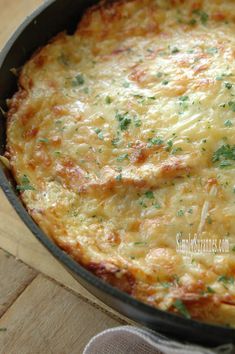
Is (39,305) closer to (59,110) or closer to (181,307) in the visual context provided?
(181,307)

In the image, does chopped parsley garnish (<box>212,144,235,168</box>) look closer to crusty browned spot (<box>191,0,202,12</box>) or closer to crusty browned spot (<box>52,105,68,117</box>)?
crusty browned spot (<box>52,105,68,117</box>)

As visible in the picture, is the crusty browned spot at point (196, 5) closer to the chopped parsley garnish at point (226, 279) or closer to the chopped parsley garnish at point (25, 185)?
the chopped parsley garnish at point (25, 185)

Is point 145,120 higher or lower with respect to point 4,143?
lower

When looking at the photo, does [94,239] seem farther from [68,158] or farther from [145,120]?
[145,120]

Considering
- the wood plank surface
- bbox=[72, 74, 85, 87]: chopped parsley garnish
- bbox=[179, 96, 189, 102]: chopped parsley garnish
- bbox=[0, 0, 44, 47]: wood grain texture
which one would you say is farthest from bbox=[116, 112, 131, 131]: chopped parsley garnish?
bbox=[0, 0, 44, 47]: wood grain texture

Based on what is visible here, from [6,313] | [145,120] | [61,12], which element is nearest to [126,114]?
[145,120]

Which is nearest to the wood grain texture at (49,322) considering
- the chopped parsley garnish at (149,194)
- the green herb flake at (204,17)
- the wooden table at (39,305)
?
the wooden table at (39,305)
